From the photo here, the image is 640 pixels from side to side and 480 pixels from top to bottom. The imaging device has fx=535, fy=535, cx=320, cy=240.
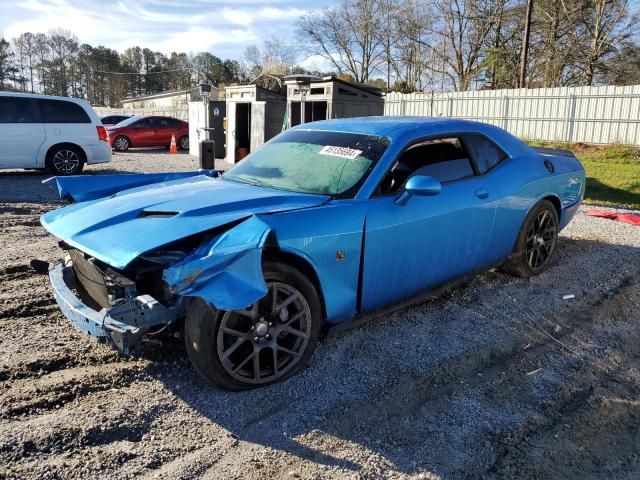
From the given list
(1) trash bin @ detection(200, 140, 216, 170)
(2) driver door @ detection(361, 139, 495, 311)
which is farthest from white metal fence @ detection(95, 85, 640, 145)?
(2) driver door @ detection(361, 139, 495, 311)

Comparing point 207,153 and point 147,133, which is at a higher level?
point 147,133

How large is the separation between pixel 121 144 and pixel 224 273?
18901 mm

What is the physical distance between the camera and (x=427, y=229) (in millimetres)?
3826

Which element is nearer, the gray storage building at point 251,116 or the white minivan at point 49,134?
the white minivan at point 49,134

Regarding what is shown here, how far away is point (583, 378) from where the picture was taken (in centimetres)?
348

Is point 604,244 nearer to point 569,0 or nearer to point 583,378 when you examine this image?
point 583,378

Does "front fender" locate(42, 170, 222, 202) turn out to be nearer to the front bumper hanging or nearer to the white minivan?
the front bumper hanging

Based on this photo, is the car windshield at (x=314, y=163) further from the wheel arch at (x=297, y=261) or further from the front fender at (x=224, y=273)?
the front fender at (x=224, y=273)

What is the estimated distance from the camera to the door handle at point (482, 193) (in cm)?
432

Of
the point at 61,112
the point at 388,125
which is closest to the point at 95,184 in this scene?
the point at 388,125

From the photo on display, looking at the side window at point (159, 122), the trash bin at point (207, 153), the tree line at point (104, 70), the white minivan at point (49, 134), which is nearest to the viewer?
the trash bin at point (207, 153)

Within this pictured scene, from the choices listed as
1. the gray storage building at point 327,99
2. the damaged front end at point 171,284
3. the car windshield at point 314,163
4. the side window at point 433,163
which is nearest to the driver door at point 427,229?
the side window at point 433,163

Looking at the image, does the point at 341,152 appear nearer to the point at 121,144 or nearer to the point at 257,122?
the point at 257,122

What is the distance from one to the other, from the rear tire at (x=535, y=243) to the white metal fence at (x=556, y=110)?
14.4m
